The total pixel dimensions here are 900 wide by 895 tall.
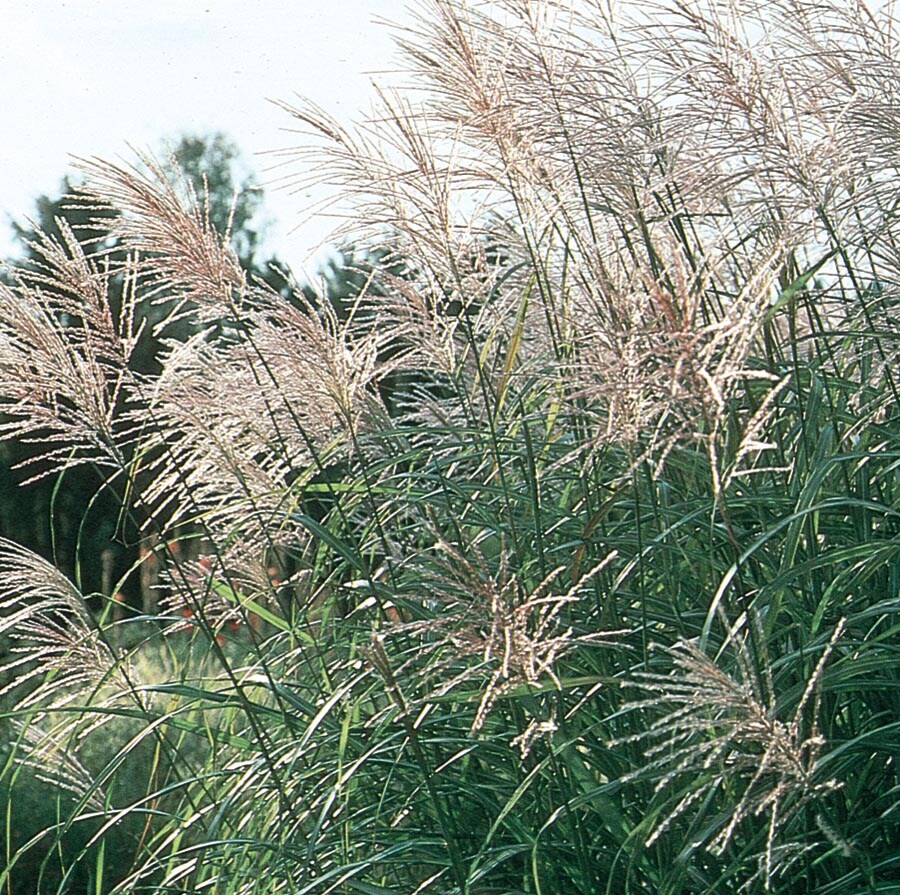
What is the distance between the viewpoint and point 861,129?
2.03m

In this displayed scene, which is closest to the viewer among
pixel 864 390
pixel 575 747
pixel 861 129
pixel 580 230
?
pixel 861 129

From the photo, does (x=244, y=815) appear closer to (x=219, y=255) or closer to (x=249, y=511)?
(x=249, y=511)

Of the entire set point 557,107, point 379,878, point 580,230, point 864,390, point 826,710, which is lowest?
point 379,878

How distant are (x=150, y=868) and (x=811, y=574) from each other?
140 cm

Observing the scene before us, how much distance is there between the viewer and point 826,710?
2.08 metres

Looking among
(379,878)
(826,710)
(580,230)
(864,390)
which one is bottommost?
(379,878)

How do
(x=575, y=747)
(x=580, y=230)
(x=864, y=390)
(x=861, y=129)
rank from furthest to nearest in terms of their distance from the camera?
(x=580, y=230)
(x=864, y=390)
(x=575, y=747)
(x=861, y=129)

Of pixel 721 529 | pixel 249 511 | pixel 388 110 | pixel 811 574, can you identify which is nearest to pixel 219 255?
pixel 388 110

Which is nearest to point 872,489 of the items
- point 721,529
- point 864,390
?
point 864,390

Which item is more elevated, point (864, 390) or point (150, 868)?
point (864, 390)

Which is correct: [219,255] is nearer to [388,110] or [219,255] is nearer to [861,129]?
[388,110]

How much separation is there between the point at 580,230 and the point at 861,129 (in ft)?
2.25

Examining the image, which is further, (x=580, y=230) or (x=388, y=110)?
(x=580, y=230)

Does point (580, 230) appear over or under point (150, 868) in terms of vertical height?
over
